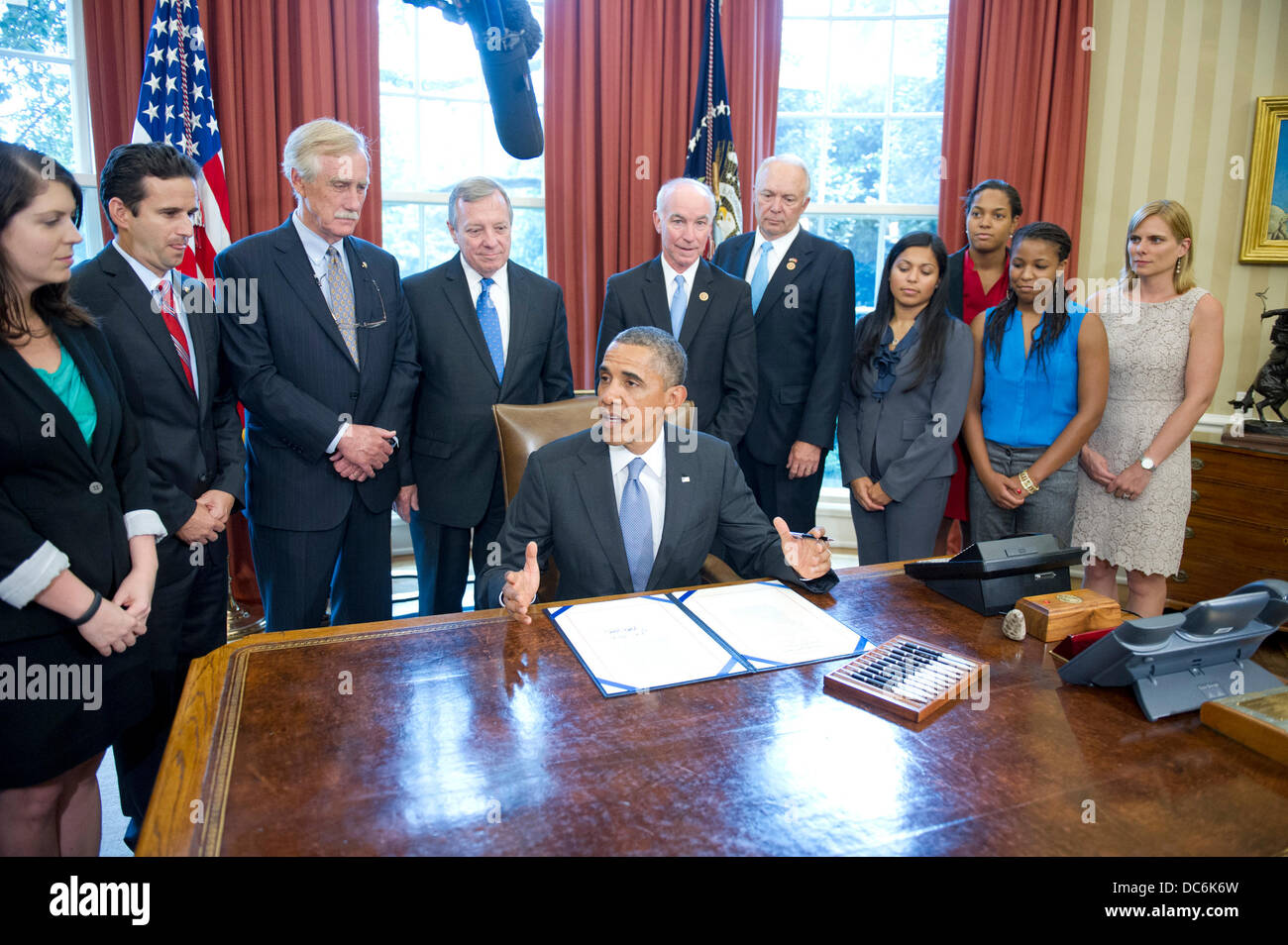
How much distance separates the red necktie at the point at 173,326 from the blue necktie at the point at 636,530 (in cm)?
119

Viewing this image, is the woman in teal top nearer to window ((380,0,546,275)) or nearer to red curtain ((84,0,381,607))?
window ((380,0,546,275))

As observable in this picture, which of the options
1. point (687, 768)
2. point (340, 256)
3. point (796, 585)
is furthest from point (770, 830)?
point (340, 256)

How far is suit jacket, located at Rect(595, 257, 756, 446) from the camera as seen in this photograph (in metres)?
3.11

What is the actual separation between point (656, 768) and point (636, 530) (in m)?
0.97

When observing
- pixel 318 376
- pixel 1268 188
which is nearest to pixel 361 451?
pixel 318 376

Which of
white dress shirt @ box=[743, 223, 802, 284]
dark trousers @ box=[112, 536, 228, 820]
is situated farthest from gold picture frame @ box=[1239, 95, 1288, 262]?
dark trousers @ box=[112, 536, 228, 820]

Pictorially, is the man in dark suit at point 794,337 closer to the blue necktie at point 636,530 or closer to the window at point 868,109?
the blue necktie at point 636,530

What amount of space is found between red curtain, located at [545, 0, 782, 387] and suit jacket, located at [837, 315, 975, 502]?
6.63 feet

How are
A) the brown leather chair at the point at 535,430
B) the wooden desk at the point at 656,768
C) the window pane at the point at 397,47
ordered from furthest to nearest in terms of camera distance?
1. the window pane at the point at 397,47
2. the brown leather chair at the point at 535,430
3. the wooden desk at the point at 656,768

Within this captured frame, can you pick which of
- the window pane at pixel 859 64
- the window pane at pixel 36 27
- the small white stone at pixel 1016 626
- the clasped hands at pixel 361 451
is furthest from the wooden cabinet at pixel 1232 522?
the window pane at pixel 36 27

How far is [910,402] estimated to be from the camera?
295 cm

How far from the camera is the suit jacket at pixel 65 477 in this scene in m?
1.59

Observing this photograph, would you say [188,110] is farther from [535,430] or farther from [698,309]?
[535,430]

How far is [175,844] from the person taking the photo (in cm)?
106
